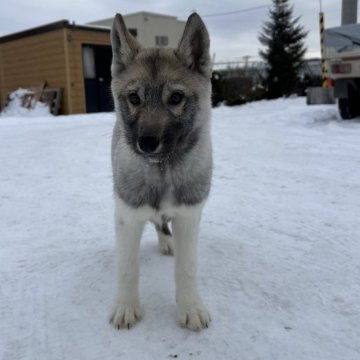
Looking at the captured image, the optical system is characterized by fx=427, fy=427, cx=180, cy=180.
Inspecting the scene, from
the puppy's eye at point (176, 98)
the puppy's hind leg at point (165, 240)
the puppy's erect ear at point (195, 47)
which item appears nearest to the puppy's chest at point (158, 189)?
the puppy's eye at point (176, 98)

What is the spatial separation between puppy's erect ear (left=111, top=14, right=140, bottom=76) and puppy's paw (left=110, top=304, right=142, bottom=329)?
4.68 feet

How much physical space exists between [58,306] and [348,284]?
1785mm

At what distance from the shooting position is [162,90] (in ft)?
7.61

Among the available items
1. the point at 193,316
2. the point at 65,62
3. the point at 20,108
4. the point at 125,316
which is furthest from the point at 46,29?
the point at 193,316

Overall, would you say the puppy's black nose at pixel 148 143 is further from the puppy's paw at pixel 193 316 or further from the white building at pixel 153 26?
the white building at pixel 153 26

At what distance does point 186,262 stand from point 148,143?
778 mm

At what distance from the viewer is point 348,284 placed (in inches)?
105

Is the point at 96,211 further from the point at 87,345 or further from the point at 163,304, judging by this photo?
the point at 87,345

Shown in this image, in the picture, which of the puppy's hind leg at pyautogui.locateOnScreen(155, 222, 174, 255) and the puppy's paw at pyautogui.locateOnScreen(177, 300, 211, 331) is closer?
the puppy's paw at pyautogui.locateOnScreen(177, 300, 211, 331)

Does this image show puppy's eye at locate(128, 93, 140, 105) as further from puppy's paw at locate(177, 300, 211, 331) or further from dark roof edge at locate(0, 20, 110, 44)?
dark roof edge at locate(0, 20, 110, 44)

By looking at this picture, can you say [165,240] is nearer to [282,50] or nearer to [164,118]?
[164,118]

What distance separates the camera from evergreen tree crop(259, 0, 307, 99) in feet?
84.0

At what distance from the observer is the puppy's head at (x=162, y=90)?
2266 millimetres

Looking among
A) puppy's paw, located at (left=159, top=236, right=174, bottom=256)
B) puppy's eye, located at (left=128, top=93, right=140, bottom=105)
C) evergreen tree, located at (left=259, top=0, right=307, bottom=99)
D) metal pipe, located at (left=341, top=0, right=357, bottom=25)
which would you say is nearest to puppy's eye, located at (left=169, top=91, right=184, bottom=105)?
Answer: puppy's eye, located at (left=128, top=93, right=140, bottom=105)
